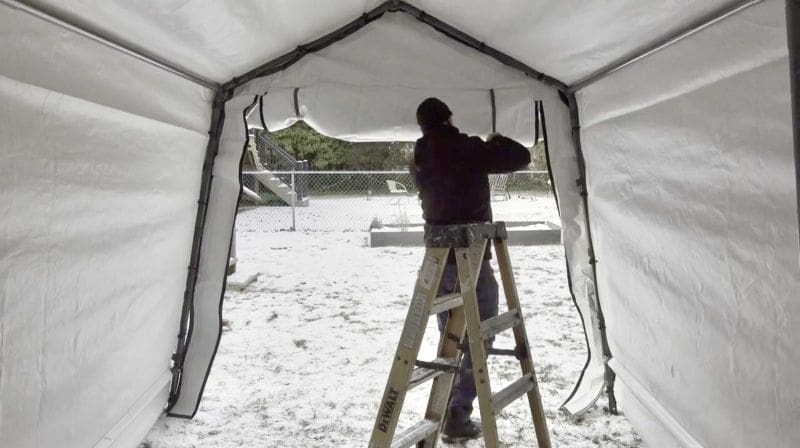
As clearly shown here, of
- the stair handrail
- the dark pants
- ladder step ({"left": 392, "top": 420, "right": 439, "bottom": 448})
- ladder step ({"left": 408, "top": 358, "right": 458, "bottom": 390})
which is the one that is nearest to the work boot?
the dark pants

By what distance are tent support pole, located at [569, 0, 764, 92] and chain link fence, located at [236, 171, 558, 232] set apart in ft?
24.7

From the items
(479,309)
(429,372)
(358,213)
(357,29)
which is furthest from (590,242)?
(358,213)

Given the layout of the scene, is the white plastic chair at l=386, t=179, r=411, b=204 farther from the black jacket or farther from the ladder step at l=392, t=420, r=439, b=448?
the ladder step at l=392, t=420, r=439, b=448

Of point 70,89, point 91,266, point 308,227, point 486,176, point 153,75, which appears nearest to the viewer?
point 70,89

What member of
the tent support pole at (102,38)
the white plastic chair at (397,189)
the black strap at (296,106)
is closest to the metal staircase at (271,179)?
the white plastic chair at (397,189)

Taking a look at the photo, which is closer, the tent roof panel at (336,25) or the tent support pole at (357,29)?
the tent roof panel at (336,25)

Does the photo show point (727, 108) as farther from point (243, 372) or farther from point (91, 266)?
point (243, 372)

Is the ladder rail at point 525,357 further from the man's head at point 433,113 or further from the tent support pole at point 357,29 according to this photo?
the tent support pole at point 357,29

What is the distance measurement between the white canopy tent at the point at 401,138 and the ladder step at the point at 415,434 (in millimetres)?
1011

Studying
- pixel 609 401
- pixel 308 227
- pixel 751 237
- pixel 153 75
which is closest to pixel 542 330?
pixel 609 401

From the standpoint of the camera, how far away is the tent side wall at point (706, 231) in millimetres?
1496

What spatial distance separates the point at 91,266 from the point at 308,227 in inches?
365

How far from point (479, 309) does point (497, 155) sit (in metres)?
0.75

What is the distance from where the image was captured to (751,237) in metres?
1.63
